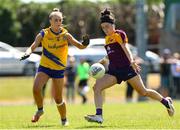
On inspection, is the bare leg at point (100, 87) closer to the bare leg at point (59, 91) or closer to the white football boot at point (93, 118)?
the white football boot at point (93, 118)

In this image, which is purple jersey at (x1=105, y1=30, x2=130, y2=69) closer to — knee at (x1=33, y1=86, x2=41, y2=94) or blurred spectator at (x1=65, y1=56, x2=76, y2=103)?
knee at (x1=33, y1=86, x2=41, y2=94)

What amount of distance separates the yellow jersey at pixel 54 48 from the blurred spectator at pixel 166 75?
17.2 meters

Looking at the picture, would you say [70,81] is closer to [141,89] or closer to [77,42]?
[141,89]

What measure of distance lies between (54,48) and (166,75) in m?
18.1

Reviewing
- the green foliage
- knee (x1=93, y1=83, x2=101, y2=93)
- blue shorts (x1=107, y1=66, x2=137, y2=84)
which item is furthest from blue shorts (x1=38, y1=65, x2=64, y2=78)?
the green foliage

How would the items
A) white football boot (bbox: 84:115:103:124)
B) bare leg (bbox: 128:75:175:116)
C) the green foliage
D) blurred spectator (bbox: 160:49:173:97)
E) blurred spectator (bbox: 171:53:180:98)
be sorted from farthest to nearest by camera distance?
the green foliage
blurred spectator (bbox: 171:53:180:98)
blurred spectator (bbox: 160:49:173:97)
bare leg (bbox: 128:75:175:116)
white football boot (bbox: 84:115:103:124)

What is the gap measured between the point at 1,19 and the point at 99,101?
53538mm

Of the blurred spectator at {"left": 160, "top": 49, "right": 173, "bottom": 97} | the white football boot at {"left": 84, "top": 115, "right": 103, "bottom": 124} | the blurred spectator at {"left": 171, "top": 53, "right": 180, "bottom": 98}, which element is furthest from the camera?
the blurred spectator at {"left": 171, "top": 53, "right": 180, "bottom": 98}

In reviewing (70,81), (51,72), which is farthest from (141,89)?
(70,81)

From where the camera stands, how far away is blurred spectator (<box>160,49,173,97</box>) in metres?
31.1

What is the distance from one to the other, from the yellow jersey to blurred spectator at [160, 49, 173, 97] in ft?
56.4

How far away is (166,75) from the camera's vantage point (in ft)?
104

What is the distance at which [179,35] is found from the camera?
3738 centimetres

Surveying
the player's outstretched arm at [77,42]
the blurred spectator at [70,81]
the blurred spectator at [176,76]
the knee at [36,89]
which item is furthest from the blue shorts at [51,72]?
the blurred spectator at [176,76]
